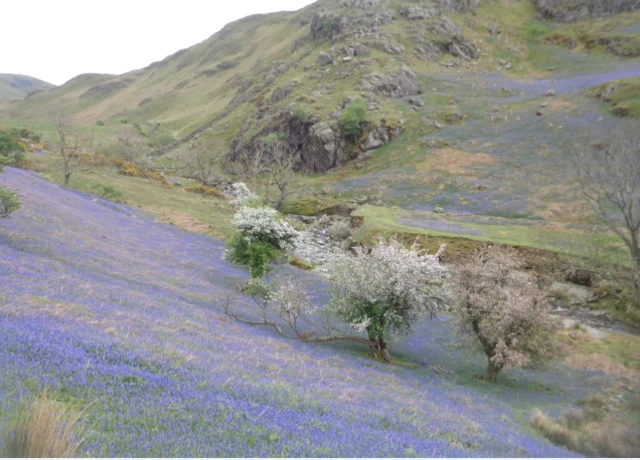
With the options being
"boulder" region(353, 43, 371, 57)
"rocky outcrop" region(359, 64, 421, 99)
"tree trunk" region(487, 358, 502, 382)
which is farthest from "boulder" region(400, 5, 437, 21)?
"tree trunk" region(487, 358, 502, 382)

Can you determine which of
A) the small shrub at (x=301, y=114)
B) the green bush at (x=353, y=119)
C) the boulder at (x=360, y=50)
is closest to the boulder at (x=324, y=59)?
the boulder at (x=360, y=50)

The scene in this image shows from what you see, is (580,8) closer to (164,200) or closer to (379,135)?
(379,135)

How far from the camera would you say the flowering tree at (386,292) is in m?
19.3

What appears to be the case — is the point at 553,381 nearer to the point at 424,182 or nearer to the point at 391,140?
the point at 424,182


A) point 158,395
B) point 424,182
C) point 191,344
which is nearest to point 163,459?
point 158,395

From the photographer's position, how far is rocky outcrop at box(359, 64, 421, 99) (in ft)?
336

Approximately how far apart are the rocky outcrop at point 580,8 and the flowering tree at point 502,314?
5992 inches

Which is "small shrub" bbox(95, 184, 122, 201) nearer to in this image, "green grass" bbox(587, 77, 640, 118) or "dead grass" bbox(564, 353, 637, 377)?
"dead grass" bbox(564, 353, 637, 377)

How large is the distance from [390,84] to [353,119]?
2336cm

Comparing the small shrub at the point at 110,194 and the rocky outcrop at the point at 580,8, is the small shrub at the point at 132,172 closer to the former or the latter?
the small shrub at the point at 110,194

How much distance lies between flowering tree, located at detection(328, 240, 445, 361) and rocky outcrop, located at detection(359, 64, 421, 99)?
293ft

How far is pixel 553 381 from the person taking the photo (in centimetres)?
2103

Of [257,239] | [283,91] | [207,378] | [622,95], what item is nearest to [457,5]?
[283,91]

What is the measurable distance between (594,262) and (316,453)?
27744mm
